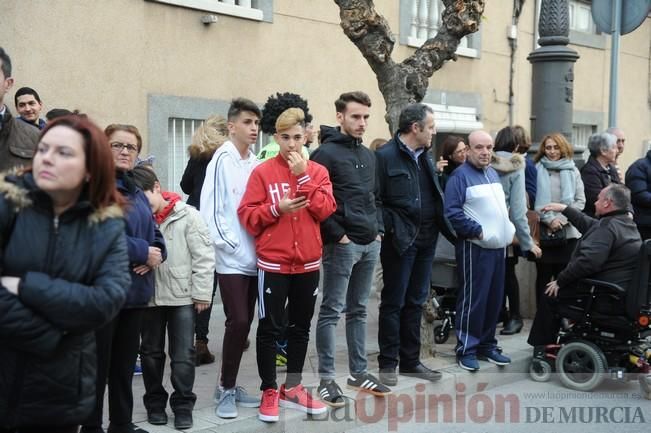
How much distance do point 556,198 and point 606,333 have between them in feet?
6.06

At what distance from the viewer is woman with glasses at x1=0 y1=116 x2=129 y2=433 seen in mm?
2832

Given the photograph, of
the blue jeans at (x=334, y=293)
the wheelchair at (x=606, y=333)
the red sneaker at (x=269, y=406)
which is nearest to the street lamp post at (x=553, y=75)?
the wheelchair at (x=606, y=333)

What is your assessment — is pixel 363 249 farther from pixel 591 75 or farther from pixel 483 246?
pixel 591 75

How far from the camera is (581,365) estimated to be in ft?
20.6

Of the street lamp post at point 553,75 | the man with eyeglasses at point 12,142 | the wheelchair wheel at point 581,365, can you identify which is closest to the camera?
the man with eyeglasses at point 12,142

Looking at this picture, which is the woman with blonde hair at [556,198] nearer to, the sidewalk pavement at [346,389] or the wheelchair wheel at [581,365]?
the sidewalk pavement at [346,389]

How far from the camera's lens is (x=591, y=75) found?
1556 cm

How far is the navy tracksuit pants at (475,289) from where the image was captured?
21.2ft

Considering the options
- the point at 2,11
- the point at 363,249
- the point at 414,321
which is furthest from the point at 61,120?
the point at 2,11

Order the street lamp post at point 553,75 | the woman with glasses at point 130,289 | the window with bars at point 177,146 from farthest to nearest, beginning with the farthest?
1. the window with bars at point 177,146
2. the street lamp post at point 553,75
3. the woman with glasses at point 130,289

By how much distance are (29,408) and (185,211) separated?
7.06 feet

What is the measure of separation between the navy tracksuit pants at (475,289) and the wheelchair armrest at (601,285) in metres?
0.67

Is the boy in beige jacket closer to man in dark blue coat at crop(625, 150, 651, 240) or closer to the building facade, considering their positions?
the building facade

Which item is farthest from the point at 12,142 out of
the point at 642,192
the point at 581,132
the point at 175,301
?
the point at 581,132
